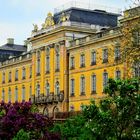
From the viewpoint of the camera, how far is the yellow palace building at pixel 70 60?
2306 inches

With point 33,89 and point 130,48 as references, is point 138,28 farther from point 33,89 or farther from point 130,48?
point 33,89

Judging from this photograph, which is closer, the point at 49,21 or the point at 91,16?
the point at 91,16

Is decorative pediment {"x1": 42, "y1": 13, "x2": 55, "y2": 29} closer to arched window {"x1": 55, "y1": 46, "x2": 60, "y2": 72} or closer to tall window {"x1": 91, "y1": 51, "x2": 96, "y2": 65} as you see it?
arched window {"x1": 55, "y1": 46, "x2": 60, "y2": 72}

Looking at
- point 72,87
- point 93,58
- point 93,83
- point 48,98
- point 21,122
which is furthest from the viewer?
point 48,98

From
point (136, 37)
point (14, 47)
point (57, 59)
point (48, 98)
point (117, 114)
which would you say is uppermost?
point (14, 47)

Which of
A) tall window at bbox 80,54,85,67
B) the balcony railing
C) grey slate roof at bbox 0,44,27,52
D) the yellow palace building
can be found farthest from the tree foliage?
grey slate roof at bbox 0,44,27,52

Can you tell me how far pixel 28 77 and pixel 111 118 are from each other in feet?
179

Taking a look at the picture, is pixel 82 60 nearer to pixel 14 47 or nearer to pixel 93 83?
pixel 93 83

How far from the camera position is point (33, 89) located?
71.6 meters

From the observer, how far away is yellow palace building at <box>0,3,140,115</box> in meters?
58.6

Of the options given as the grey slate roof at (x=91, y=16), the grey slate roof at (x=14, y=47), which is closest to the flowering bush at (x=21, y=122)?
the grey slate roof at (x=91, y=16)

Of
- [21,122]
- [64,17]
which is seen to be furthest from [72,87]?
[21,122]

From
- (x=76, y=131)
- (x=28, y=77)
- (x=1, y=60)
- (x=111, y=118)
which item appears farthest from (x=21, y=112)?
(x=1, y=60)

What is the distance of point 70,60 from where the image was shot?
64.5 metres
